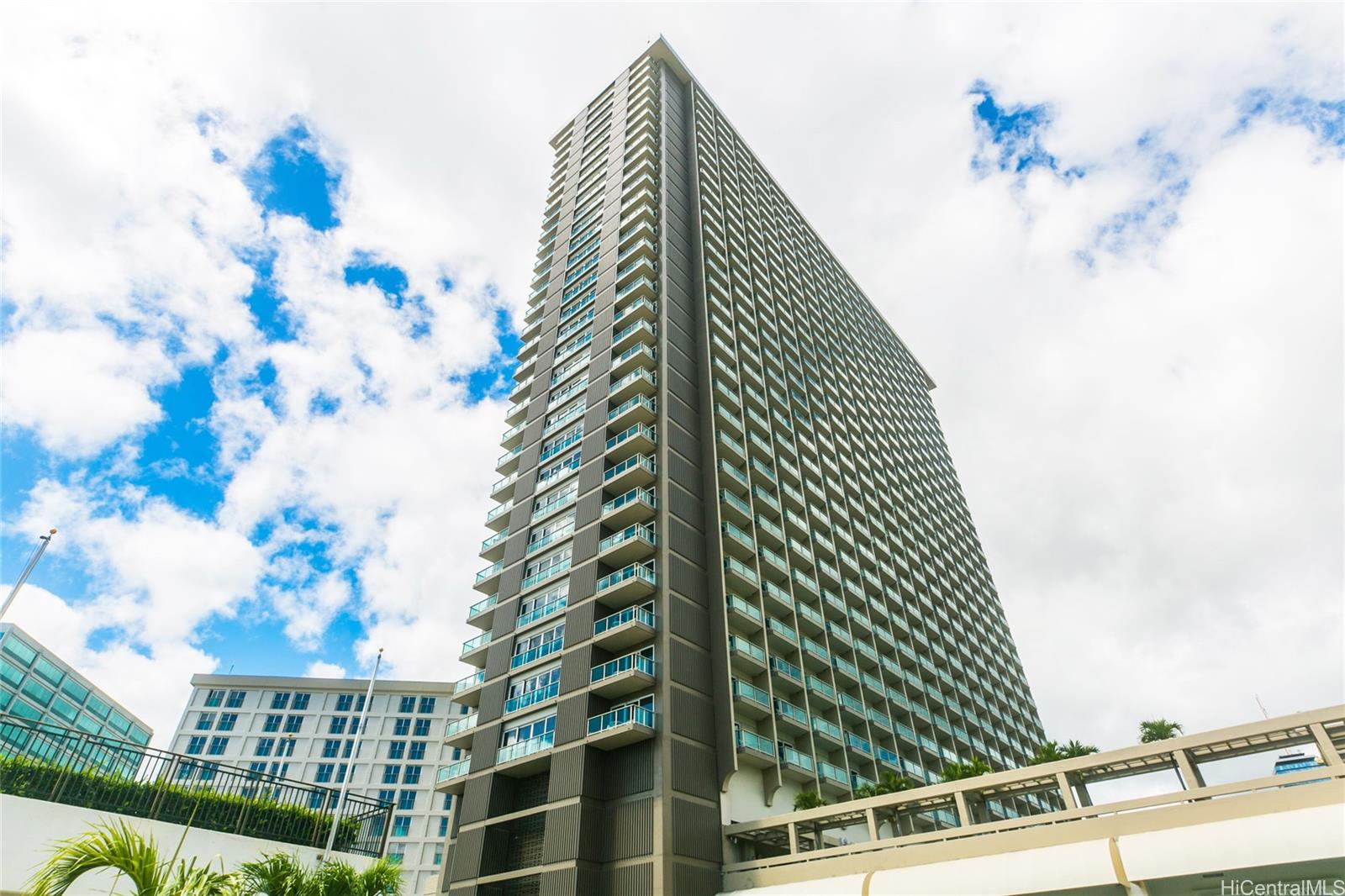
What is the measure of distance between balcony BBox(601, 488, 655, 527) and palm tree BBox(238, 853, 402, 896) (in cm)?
2449

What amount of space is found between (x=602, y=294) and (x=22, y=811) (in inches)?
1825

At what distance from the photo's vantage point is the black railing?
20734 mm

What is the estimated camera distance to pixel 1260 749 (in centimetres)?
2778

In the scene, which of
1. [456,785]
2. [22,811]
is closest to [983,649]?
[456,785]

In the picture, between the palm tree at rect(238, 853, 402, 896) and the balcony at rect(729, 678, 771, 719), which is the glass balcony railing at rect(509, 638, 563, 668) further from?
the palm tree at rect(238, 853, 402, 896)

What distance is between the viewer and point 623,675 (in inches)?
1400

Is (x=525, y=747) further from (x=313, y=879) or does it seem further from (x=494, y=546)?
(x=313, y=879)

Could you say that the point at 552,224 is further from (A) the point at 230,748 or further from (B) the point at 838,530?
(A) the point at 230,748

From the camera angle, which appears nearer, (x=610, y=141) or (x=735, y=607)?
(x=735, y=607)

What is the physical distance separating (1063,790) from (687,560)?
21049 mm

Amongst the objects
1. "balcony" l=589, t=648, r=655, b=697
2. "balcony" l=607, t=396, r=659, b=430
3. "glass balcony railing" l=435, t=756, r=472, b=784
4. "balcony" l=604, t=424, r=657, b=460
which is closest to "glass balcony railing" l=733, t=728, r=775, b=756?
"balcony" l=589, t=648, r=655, b=697

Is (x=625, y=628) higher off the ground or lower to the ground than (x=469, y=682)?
lower

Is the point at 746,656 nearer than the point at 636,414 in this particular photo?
Yes

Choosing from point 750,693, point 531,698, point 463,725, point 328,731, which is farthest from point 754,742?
point 328,731
